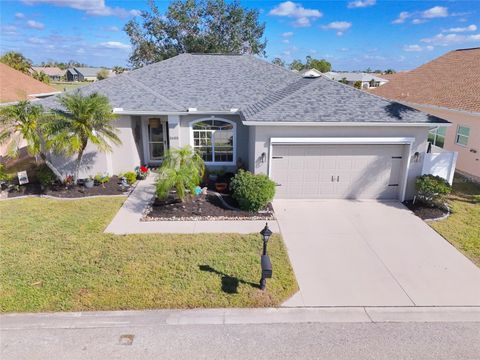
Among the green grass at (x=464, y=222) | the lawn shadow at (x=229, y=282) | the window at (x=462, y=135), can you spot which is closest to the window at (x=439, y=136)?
the window at (x=462, y=135)

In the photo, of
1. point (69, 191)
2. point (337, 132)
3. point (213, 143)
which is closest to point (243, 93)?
point (213, 143)

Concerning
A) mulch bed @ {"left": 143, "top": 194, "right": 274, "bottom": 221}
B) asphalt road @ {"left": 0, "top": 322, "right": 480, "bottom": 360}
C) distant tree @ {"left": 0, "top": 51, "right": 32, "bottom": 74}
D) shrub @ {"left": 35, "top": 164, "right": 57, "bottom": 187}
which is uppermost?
distant tree @ {"left": 0, "top": 51, "right": 32, "bottom": 74}

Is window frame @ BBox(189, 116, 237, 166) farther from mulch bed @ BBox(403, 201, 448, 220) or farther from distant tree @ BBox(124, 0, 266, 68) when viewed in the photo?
distant tree @ BBox(124, 0, 266, 68)

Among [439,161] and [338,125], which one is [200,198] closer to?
[338,125]

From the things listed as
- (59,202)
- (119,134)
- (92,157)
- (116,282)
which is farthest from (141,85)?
(116,282)

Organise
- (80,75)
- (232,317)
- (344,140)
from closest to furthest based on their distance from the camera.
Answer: (232,317), (344,140), (80,75)

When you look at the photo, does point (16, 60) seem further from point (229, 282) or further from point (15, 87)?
point (229, 282)

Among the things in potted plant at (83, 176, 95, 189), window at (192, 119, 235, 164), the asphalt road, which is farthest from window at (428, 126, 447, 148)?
potted plant at (83, 176, 95, 189)
